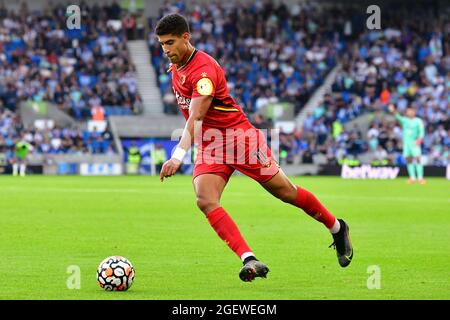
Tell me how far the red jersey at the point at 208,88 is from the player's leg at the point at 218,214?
Result: 57 centimetres

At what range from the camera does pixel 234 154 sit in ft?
34.8

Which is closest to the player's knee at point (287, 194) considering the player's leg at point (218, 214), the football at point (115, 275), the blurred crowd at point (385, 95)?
the player's leg at point (218, 214)

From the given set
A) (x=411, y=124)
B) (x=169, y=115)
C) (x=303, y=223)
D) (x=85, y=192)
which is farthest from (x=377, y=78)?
(x=303, y=223)

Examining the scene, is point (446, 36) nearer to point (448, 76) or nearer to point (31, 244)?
point (448, 76)

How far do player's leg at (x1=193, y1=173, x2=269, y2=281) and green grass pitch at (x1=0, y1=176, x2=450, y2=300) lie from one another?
400mm

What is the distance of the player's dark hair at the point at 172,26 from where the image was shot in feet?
32.9

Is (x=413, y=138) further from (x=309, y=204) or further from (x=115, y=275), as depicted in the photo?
(x=115, y=275)

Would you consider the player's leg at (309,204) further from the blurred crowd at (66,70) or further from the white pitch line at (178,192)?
the blurred crowd at (66,70)

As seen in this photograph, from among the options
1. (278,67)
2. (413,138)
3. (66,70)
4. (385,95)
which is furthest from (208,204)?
(278,67)

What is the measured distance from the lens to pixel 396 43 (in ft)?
164

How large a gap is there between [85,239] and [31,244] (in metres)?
1.06

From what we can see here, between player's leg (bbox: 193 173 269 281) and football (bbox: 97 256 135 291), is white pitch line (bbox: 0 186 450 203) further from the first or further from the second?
football (bbox: 97 256 135 291)

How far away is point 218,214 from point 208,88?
4.10 feet

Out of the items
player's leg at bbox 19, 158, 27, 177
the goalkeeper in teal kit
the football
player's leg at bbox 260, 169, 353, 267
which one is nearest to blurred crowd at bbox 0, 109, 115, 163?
player's leg at bbox 19, 158, 27, 177
